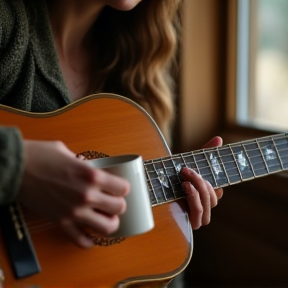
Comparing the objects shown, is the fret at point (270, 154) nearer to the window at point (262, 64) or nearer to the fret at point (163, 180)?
the fret at point (163, 180)

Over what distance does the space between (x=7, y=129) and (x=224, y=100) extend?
43.5 inches

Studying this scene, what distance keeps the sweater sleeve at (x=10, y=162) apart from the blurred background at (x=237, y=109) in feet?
3.10

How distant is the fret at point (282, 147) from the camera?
0.92 metres

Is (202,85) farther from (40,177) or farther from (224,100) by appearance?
(40,177)

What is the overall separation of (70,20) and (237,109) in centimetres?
76

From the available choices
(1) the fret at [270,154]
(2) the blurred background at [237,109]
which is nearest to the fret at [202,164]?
(1) the fret at [270,154]

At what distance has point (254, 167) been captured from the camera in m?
0.88

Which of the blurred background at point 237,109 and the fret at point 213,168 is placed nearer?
the fret at point 213,168

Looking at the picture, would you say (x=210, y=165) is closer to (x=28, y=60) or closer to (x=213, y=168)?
(x=213, y=168)

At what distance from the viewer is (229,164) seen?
2.81ft

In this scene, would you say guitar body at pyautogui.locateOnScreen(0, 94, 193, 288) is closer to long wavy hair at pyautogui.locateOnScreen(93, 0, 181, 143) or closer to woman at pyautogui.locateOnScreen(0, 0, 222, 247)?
woman at pyautogui.locateOnScreen(0, 0, 222, 247)

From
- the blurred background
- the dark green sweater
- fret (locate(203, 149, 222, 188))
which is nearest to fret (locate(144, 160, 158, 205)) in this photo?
fret (locate(203, 149, 222, 188))

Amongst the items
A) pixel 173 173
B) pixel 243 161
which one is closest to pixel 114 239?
pixel 173 173

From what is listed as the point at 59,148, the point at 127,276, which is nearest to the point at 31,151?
the point at 59,148
